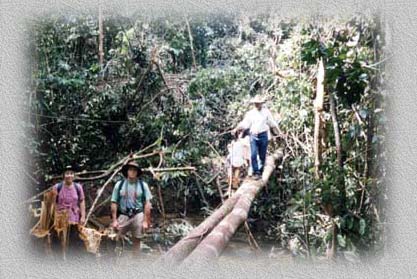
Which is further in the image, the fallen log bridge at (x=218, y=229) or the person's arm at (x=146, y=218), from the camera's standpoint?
the person's arm at (x=146, y=218)

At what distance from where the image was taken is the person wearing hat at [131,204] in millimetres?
2748

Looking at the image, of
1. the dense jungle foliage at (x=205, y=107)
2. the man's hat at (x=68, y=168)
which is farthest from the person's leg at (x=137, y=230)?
the man's hat at (x=68, y=168)

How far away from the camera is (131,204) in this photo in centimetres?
277

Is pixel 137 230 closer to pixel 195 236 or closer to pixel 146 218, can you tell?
pixel 146 218

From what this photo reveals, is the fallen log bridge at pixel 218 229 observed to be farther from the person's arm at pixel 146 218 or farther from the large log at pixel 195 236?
the person's arm at pixel 146 218

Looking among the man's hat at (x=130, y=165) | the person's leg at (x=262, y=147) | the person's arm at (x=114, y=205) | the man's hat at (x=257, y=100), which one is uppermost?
the man's hat at (x=257, y=100)

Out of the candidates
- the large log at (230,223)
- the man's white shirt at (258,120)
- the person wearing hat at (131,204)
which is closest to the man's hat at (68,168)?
the person wearing hat at (131,204)

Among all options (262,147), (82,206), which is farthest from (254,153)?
(82,206)

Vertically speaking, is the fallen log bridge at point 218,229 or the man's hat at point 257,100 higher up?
the man's hat at point 257,100

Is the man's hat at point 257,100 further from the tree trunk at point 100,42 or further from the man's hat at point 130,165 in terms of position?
the tree trunk at point 100,42

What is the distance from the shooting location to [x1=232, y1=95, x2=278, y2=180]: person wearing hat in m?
2.80

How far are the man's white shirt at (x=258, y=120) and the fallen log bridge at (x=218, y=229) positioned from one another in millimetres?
119

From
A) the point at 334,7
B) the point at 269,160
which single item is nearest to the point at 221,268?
the point at 269,160

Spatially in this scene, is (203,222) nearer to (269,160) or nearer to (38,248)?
(269,160)
